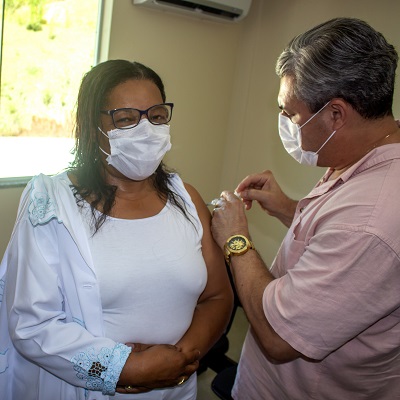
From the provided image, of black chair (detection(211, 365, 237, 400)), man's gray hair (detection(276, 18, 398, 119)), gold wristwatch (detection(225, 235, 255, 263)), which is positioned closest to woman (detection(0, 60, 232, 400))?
gold wristwatch (detection(225, 235, 255, 263))

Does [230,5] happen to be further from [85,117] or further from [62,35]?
[85,117]

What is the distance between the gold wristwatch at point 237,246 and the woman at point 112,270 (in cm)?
15

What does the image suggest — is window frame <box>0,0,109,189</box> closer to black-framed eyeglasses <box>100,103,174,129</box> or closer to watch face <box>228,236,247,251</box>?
black-framed eyeglasses <box>100,103,174,129</box>

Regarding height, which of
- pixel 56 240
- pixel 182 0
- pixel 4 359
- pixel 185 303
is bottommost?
pixel 4 359

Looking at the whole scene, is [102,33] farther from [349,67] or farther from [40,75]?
[349,67]

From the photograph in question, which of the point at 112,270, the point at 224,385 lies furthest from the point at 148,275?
the point at 224,385

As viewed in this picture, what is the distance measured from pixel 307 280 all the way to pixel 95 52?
202 centimetres

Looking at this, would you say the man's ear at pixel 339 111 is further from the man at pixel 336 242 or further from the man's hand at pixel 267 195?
the man's hand at pixel 267 195

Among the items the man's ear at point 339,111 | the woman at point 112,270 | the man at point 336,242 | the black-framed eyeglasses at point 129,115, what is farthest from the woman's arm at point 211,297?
the man's ear at point 339,111

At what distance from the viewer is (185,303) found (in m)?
1.42

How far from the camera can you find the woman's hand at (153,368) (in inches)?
47.6

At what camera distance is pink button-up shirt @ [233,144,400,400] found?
1.00 metres

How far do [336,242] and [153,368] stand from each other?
0.64 metres

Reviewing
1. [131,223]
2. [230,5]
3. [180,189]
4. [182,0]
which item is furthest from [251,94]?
[131,223]
